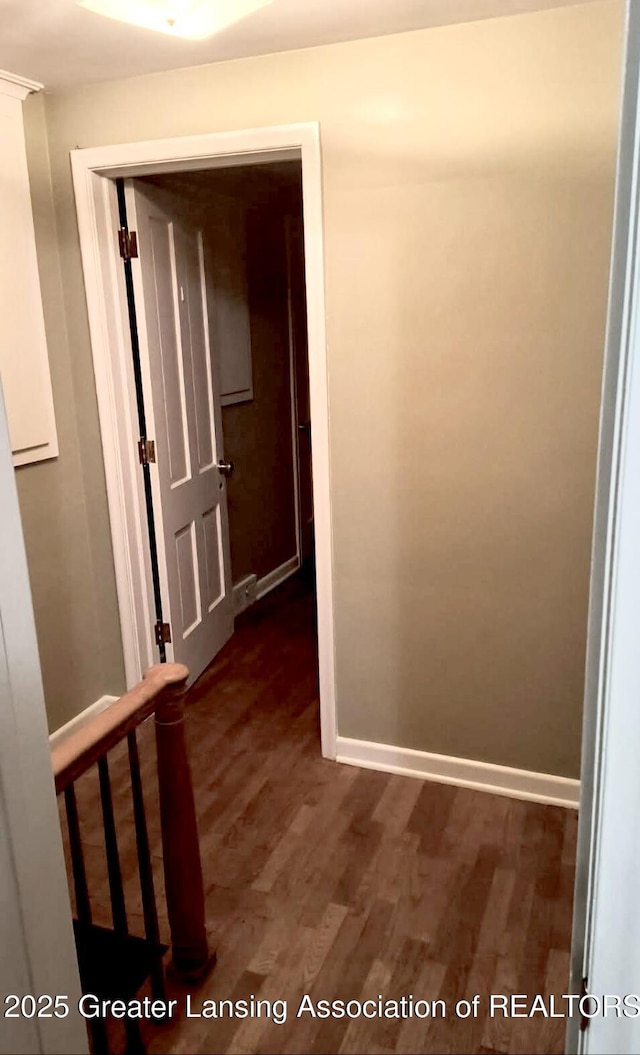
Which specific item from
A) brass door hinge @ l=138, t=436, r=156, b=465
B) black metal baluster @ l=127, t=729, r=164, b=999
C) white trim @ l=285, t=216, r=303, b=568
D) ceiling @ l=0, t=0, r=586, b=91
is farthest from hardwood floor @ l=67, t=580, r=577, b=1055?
ceiling @ l=0, t=0, r=586, b=91

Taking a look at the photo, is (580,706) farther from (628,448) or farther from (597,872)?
(628,448)

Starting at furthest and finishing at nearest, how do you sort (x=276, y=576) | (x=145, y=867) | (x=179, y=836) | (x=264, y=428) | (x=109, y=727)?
(x=276, y=576) < (x=264, y=428) < (x=179, y=836) < (x=145, y=867) < (x=109, y=727)

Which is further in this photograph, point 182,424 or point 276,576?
point 276,576

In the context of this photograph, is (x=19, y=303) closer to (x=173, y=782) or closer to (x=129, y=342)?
(x=129, y=342)

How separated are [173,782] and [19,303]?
5.70 feet

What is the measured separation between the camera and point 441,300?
7.52 feet

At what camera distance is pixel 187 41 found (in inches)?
84.4

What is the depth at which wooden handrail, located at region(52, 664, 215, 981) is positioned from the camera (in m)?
1.46

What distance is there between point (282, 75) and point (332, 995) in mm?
2573

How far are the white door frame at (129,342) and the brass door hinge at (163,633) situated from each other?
0.04 metres

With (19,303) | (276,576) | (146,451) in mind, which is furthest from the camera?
(276,576)

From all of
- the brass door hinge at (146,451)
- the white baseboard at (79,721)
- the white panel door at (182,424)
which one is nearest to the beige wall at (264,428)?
the white panel door at (182,424)

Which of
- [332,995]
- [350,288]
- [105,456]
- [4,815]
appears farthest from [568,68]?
[332,995]

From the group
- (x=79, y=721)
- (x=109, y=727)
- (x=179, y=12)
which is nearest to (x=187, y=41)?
(x=179, y=12)
